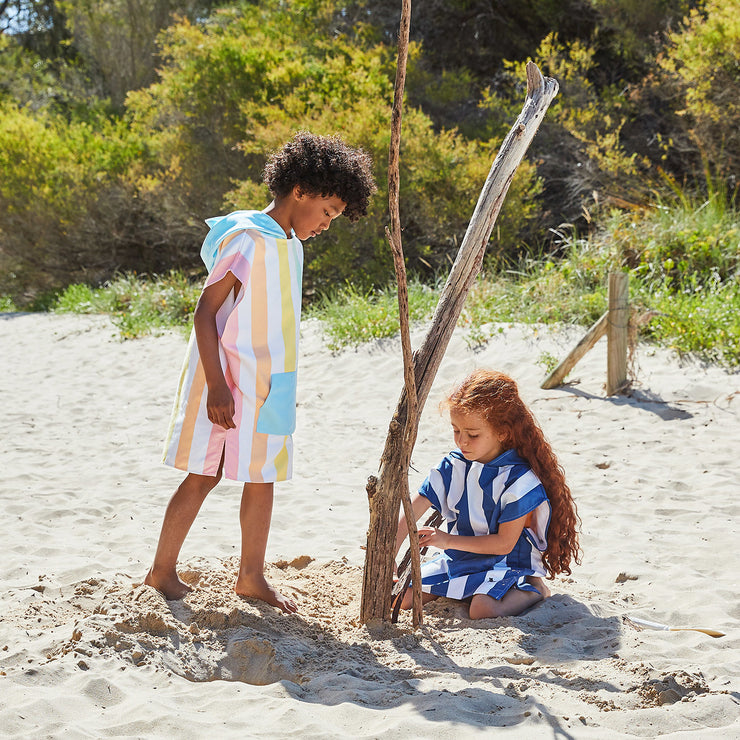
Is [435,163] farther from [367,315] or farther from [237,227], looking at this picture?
[237,227]

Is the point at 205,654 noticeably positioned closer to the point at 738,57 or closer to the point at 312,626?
the point at 312,626

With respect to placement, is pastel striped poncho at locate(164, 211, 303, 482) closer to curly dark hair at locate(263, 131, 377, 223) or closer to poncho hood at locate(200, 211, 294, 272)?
poncho hood at locate(200, 211, 294, 272)

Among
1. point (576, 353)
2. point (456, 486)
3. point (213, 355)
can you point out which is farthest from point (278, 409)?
point (576, 353)

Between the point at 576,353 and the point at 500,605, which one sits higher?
the point at 576,353

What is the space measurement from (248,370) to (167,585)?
0.81 metres

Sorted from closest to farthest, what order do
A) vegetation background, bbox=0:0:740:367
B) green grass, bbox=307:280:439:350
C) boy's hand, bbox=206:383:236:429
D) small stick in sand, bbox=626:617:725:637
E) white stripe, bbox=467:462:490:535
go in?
boy's hand, bbox=206:383:236:429
small stick in sand, bbox=626:617:725:637
white stripe, bbox=467:462:490:535
green grass, bbox=307:280:439:350
vegetation background, bbox=0:0:740:367

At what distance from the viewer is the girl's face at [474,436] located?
2.79m

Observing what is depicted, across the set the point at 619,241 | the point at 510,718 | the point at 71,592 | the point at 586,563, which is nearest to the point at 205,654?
the point at 71,592

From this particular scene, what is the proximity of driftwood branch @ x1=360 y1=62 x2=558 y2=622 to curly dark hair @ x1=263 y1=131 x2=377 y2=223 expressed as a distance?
0.43 meters

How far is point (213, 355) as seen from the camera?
2527 millimetres

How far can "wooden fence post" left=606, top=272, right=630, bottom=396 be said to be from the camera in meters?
5.82

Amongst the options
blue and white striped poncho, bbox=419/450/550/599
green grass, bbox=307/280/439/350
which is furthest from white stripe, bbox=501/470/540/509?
green grass, bbox=307/280/439/350

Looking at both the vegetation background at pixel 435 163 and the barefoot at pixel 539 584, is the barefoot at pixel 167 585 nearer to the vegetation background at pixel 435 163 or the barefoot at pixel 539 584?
the barefoot at pixel 539 584

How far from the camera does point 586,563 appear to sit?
11.3ft
